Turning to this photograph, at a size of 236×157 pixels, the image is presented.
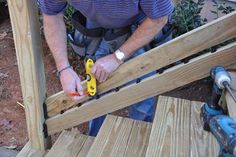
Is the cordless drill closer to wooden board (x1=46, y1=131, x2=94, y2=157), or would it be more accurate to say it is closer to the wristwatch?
the wristwatch

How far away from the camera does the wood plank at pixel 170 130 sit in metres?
1.79

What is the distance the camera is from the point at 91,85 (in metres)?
2.09

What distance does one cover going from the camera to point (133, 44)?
1.88 meters

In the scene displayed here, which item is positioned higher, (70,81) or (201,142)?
(70,81)

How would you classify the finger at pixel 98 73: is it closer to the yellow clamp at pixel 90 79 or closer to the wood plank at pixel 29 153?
the yellow clamp at pixel 90 79

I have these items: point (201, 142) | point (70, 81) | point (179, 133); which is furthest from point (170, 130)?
point (70, 81)

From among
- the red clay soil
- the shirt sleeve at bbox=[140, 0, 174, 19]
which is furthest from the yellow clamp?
the red clay soil

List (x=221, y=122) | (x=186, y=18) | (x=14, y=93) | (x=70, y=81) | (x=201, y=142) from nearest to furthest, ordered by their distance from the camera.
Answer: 1. (x=221, y=122)
2. (x=201, y=142)
3. (x=70, y=81)
4. (x=186, y=18)
5. (x=14, y=93)

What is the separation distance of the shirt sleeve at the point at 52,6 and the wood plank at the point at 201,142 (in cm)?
88

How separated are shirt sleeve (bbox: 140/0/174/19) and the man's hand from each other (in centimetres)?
31

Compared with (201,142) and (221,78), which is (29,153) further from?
(221,78)

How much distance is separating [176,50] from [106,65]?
35cm

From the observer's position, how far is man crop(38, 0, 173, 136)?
5.70 ft

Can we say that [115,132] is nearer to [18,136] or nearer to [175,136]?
[175,136]
